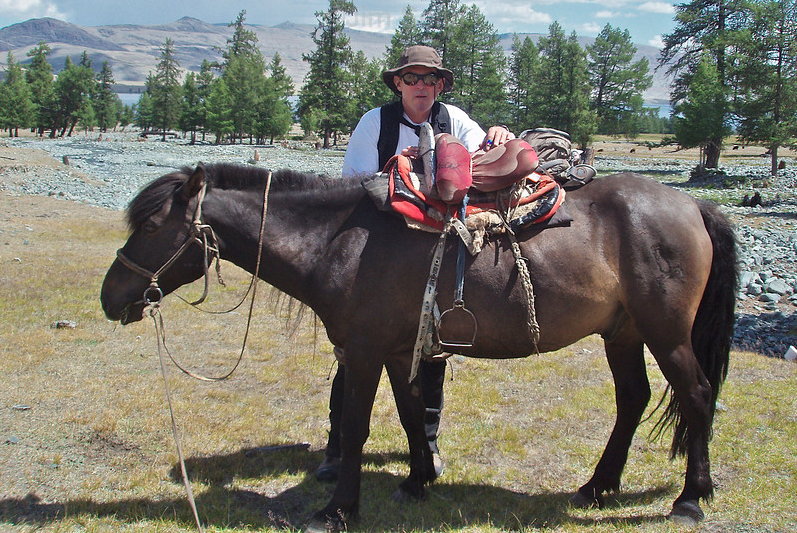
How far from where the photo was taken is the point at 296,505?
3.71 metres

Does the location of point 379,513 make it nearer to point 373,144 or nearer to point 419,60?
point 373,144

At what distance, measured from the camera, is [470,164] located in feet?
10.8

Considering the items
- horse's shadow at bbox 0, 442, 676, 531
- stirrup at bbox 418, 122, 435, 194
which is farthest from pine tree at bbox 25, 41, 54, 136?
stirrup at bbox 418, 122, 435, 194

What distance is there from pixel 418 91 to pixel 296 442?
284cm

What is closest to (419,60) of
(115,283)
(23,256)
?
(115,283)

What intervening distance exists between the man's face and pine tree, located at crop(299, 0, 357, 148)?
5444cm

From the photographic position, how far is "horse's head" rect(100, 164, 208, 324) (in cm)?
328

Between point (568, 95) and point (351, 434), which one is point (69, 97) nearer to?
point (568, 95)

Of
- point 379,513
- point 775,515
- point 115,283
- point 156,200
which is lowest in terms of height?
point 379,513

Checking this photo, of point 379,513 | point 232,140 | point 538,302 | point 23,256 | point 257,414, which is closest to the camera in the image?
point 538,302

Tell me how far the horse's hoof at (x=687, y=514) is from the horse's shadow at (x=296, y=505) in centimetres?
11

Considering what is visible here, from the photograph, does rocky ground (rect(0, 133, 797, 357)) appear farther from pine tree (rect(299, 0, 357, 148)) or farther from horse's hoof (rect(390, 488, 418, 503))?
pine tree (rect(299, 0, 357, 148))

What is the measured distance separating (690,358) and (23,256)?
10.9 metres

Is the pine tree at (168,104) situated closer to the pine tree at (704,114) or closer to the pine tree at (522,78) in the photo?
the pine tree at (522,78)
